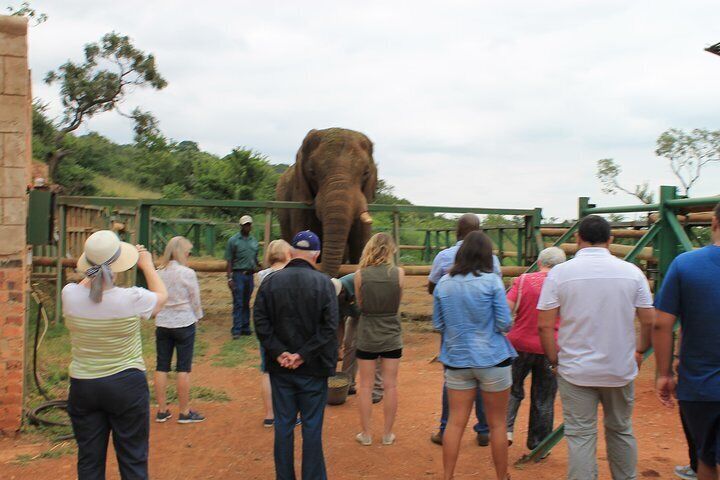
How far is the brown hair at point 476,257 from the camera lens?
168 inches

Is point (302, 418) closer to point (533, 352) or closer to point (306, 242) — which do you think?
point (306, 242)

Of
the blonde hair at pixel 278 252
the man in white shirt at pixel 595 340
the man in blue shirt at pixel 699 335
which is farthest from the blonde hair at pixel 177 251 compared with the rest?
the man in blue shirt at pixel 699 335

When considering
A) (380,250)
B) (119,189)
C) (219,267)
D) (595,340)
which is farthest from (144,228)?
(119,189)

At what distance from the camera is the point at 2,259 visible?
5512 millimetres

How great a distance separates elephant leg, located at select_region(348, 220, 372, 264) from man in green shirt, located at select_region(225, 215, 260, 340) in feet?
5.30

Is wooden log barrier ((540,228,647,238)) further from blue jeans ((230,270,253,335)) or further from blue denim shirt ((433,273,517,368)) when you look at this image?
blue jeans ((230,270,253,335))

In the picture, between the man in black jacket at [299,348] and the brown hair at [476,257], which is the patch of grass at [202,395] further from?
the brown hair at [476,257]

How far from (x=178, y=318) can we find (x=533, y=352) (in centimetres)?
321

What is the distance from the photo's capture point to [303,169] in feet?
34.9

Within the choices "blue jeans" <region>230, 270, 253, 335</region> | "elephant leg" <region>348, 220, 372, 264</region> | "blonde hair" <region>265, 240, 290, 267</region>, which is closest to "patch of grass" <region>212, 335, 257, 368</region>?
"blue jeans" <region>230, 270, 253, 335</region>

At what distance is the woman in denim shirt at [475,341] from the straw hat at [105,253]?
2066 mm

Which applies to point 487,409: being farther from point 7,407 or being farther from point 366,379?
point 7,407

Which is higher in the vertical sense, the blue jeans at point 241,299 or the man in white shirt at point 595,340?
the man in white shirt at point 595,340

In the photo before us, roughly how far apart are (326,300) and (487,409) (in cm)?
136
